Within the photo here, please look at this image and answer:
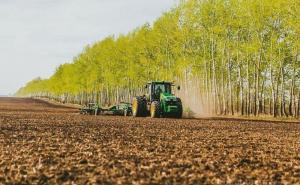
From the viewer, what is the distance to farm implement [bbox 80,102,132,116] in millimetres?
43531

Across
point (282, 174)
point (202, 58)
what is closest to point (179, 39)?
point (202, 58)

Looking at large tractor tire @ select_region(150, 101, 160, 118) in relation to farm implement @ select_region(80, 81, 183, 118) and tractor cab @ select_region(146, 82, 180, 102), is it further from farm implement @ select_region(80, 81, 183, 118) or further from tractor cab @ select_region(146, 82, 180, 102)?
tractor cab @ select_region(146, 82, 180, 102)

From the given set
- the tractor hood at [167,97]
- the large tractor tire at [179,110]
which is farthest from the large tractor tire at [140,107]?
the large tractor tire at [179,110]

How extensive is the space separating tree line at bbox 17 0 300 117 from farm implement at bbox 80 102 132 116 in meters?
11.1

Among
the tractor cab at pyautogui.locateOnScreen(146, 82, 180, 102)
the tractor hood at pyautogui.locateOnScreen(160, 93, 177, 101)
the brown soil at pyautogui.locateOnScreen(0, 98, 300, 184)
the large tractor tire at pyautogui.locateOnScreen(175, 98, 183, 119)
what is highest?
the tractor cab at pyautogui.locateOnScreen(146, 82, 180, 102)

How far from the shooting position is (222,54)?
5269cm

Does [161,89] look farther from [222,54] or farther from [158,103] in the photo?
[222,54]

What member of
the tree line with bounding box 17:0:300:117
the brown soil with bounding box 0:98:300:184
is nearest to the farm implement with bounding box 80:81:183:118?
the tree line with bounding box 17:0:300:117

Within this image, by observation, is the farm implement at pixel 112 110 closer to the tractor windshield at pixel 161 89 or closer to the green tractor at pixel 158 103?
the green tractor at pixel 158 103

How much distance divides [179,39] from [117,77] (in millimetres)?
26061

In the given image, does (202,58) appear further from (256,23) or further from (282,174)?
(282,174)

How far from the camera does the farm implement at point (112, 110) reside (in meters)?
43.5

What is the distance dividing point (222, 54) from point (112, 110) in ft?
48.6

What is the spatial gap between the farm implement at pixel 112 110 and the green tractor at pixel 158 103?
2890mm
